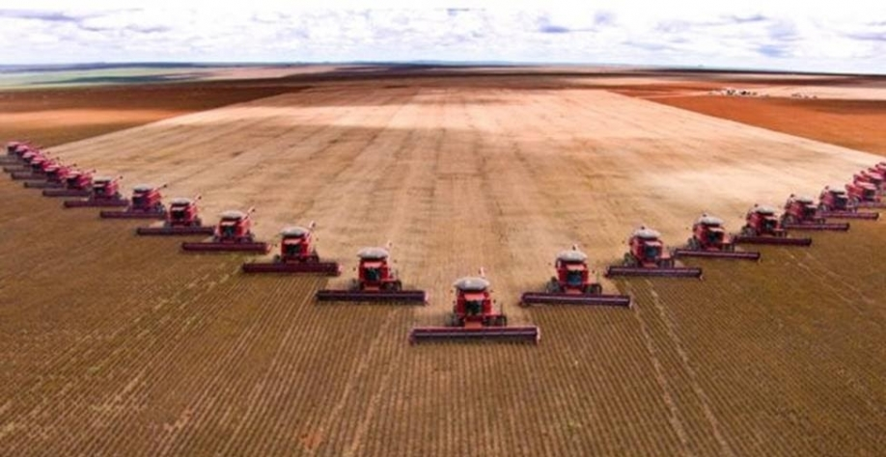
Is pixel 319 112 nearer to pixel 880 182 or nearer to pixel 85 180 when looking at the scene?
pixel 85 180

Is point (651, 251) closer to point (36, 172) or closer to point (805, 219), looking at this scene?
point (805, 219)

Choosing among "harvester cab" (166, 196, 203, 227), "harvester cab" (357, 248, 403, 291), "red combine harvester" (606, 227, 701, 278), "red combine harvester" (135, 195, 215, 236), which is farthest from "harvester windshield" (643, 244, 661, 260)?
"harvester cab" (166, 196, 203, 227)

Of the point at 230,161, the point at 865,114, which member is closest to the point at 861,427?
the point at 230,161

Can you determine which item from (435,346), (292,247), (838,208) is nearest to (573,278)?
(435,346)

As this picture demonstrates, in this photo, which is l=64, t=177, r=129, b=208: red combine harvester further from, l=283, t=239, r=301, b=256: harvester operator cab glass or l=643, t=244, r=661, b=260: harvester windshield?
l=643, t=244, r=661, b=260: harvester windshield

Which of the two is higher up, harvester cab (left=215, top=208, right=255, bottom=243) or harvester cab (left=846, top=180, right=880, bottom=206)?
harvester cab (left=846, top=180, right=880, bottom=206)
